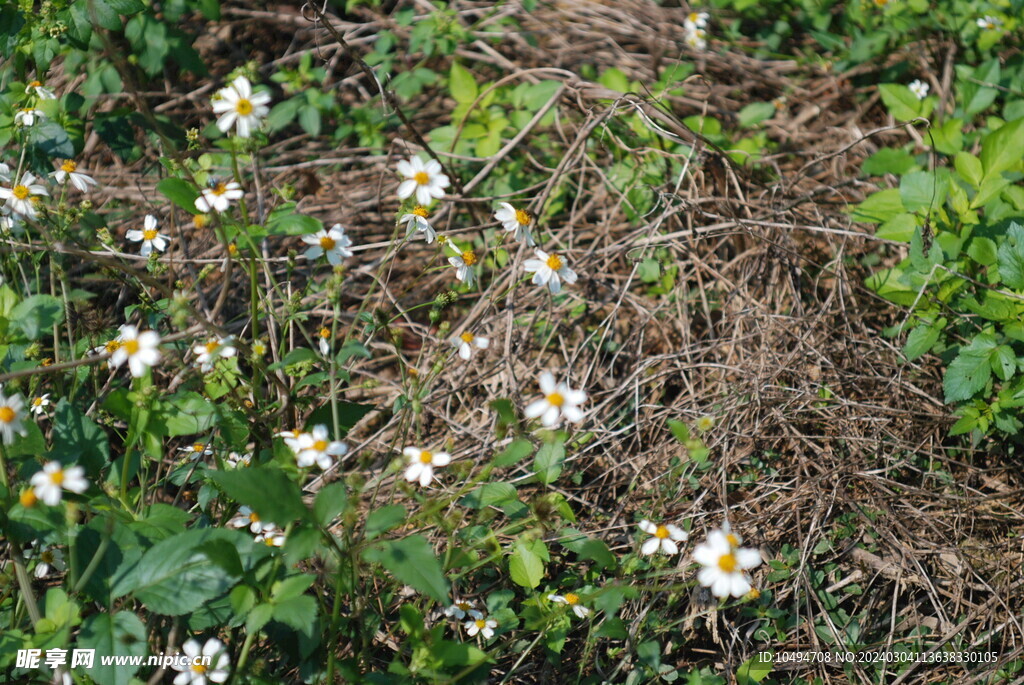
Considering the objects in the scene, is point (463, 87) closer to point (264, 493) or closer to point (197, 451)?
point (197, 451)

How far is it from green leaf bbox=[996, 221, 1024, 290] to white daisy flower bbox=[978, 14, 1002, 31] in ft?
5.43

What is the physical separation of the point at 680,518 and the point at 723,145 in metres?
1.51

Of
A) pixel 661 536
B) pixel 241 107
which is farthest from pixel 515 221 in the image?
pixel 661 536

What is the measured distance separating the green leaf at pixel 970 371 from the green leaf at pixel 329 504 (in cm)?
157

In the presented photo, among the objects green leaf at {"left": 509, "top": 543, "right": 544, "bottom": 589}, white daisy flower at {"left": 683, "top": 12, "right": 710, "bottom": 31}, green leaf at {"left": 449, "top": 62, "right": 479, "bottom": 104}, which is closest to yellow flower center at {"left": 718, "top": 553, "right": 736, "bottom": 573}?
green leaf at {"left": 509, "top": 543, "right": 544, "bottom": 589}

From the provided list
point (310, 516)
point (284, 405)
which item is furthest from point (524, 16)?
point (310, 516)

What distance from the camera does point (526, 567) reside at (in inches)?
66.2

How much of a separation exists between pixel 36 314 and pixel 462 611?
113 cm

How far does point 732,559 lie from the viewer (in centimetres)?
125

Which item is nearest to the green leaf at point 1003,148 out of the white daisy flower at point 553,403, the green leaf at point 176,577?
the white daisy flower at point 553,403

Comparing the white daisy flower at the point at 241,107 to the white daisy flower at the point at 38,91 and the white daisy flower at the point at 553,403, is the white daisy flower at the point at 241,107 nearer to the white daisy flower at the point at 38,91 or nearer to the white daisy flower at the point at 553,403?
the white daisy flower at the point at 553,403

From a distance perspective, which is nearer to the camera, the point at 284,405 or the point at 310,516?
the point at 310,516

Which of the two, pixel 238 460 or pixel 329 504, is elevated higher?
pixel 329 504

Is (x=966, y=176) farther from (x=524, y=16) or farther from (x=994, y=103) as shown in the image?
(x=524, y=16)
